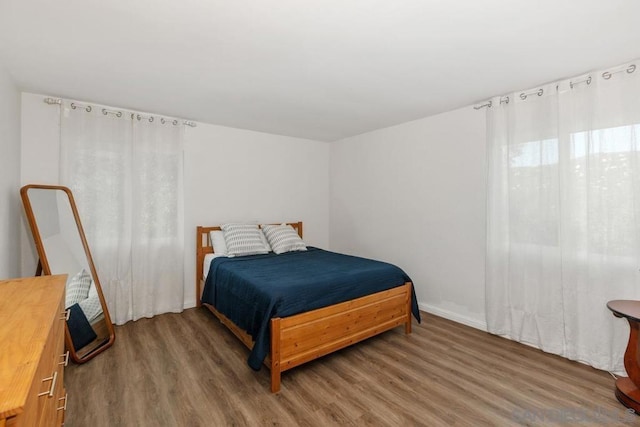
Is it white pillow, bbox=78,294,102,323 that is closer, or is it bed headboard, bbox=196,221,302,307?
white pillow, bbox=78,294,102,323

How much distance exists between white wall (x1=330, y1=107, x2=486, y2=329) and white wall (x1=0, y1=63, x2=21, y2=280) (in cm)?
375

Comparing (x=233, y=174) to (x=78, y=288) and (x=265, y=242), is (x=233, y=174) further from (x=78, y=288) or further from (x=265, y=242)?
(x=78, y=288)

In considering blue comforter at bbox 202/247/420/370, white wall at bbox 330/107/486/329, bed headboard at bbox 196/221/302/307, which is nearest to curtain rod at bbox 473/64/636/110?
white wall at bbox 330/107/486/329

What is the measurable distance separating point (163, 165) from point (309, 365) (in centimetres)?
271

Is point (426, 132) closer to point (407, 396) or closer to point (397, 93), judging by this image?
point (397, 93)

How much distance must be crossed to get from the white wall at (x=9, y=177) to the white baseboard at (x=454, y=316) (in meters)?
4.02

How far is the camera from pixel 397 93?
2.78 m

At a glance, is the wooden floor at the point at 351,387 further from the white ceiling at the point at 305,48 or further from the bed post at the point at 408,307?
the white ceiling at the point at 305,48

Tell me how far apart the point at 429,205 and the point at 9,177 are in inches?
161

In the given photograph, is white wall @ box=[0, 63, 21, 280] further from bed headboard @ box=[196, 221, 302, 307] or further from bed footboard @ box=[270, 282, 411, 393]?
bed footboard @ box=[270, 282, 411, 393]

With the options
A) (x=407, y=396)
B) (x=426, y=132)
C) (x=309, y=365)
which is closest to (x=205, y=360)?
(x=309, y=365)

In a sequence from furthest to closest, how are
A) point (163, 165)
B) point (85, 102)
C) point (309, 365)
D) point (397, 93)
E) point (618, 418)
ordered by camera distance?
point (163, 165)
point (85, 102)
point (397, 93)
point (309, 365)
point (618, 418)

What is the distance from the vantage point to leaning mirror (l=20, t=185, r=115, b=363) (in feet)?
8.18

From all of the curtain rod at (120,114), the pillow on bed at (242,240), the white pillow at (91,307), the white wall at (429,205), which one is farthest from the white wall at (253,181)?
the white pillow at (91,307)
